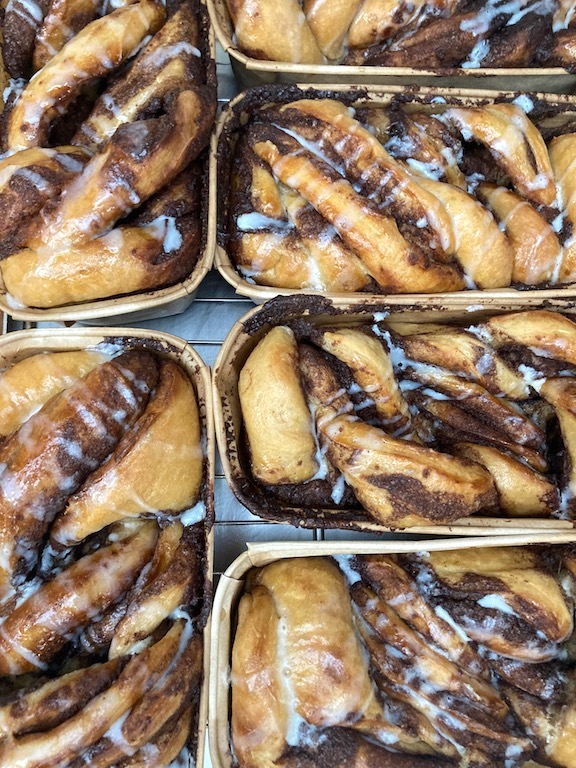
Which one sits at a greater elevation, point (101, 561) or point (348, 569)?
point (101, 561)

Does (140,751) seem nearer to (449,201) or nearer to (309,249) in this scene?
(309,249)

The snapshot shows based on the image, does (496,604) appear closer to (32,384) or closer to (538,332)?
(538,332)

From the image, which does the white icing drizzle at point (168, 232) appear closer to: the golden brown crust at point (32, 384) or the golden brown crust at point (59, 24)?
the golden brown crust at point (32, 384)

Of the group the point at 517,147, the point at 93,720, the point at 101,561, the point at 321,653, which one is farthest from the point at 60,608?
the point at 517,147

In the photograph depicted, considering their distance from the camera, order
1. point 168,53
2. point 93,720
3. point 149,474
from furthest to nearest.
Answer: point 168,53
point 149,474
point 93,720

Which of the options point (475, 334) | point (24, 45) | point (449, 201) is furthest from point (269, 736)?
point (24, 45)
